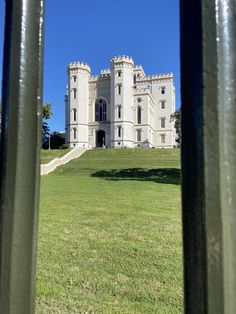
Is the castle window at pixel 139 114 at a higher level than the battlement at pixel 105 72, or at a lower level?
lower

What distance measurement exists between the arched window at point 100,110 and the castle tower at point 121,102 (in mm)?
2976

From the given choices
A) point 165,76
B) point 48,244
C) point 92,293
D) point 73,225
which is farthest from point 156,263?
point 165,76

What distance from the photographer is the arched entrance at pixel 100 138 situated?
65750 millimetres

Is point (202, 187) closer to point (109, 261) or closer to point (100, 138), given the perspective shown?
point (109, 261)

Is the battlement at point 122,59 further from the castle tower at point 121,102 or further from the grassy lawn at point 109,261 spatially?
the grassy lawn at point 109,261

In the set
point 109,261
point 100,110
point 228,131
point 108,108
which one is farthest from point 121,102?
point 228,131

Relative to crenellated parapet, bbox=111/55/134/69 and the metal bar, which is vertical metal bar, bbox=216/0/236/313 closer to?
the metal bar

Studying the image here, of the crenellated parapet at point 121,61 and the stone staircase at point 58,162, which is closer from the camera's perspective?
the stone staircase at point 58,162

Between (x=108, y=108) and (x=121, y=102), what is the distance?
145 inches

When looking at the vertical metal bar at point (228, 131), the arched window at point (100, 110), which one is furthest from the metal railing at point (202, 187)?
the arched window at point (100, 110)

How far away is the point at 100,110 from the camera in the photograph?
66812 mm

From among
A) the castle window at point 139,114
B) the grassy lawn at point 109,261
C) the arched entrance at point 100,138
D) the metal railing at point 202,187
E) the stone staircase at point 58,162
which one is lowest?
the grassy lawn at point 109,261

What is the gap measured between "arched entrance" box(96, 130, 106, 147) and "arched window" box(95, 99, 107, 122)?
94.7 inches

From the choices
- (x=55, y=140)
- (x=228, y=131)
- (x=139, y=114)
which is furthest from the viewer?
(x=55, y=140)
